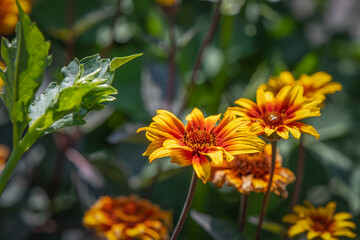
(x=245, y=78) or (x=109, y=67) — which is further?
(x=245, y=78)

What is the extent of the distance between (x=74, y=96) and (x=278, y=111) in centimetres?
21

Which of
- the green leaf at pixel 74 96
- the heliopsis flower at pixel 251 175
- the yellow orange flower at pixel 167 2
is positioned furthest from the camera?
the yellow orange flower at pixel 167 2

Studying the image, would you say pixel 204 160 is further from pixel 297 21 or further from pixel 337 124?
pixel 297 21

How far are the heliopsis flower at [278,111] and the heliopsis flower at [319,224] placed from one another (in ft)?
0.39

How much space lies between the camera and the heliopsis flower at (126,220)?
0.57 m

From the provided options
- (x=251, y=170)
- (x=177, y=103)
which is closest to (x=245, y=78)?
(x=177, y=103)

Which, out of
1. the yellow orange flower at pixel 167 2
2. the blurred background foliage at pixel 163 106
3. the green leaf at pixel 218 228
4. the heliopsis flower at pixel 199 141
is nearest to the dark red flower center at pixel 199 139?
the heliopsis flower at pixel 199 141

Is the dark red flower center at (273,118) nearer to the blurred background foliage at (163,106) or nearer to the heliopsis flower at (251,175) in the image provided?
the heliopsis flower at (251,175)

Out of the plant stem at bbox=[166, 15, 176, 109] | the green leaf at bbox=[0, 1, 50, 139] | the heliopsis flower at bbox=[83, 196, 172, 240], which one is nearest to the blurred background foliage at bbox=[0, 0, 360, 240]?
the plant stem at bbox=[166, 15, 176, 109]

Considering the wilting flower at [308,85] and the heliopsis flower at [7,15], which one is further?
the heliopsis flower at [7,15]

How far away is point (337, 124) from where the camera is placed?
0.97 m

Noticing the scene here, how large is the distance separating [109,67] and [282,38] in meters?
0.82

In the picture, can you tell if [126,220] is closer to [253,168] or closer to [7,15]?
[253,168]

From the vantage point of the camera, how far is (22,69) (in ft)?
1.19
